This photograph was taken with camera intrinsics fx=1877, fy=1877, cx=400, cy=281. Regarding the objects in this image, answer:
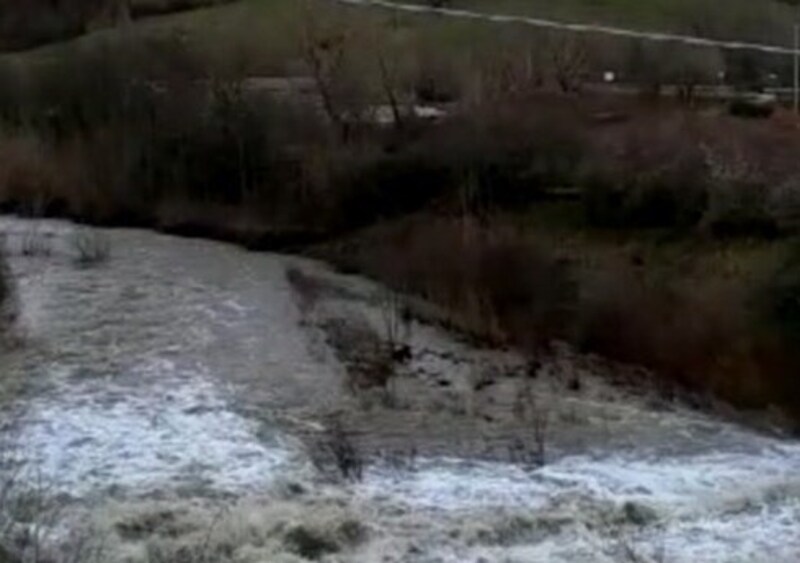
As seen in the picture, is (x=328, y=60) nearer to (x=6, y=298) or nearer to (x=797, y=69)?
(x=797, y=69)

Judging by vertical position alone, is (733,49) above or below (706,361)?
above

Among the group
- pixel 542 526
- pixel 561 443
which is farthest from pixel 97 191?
pixel 542 526

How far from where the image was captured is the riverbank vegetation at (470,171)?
33.0 meters

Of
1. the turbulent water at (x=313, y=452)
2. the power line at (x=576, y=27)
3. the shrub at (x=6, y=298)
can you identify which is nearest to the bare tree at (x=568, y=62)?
the power line at (x=576, y=27)

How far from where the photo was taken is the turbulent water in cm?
2264

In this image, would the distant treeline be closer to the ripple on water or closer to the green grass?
the green grass

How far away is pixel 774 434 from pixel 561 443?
10.9 feet

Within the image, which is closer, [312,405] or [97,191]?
[312,405]

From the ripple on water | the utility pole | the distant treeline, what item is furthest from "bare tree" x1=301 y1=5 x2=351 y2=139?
the ripple on water

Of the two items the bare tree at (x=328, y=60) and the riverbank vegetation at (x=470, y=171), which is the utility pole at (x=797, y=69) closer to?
the riverbank vegetation at (x=470, y=171)

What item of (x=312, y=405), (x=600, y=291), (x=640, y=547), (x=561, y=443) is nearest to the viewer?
(x=640, y=547)

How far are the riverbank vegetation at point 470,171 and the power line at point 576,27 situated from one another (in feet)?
3.06

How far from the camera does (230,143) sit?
1797 inches

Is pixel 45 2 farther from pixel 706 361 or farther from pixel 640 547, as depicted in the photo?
pixel 640 547
